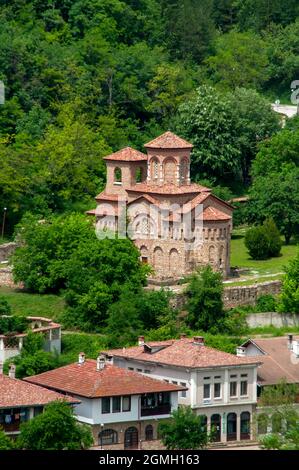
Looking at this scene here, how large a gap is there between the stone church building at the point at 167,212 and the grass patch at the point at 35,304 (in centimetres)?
525

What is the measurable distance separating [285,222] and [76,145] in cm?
1062

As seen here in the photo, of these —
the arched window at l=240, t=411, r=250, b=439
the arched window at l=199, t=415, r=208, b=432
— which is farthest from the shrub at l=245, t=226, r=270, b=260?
the arched window at l=199, t=415, r=208, b=432

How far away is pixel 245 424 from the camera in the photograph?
10219 cm

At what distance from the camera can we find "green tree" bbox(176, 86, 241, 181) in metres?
132

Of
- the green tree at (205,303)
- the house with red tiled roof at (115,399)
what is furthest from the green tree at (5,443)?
the green tree at (205,303)

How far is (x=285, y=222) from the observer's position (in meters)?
125

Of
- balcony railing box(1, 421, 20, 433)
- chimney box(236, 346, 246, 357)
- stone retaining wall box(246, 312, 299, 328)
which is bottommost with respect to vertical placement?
balcony railing box(1, 421, 20, 433)

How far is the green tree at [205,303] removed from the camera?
367 feet

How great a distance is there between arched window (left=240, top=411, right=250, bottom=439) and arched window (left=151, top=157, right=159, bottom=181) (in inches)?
750

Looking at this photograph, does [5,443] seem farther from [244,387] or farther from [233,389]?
[244,387]

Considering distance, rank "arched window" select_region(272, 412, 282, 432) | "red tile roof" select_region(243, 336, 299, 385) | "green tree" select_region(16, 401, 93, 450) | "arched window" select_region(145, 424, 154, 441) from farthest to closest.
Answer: "red tile roof" select_region(243, 336, 299, 385)
"arched window" select_region(272, 412, 282, 432)
"arched window" select_region(145, 424, 154, 441)
"green tree" select_region(16, 401, 93, 450)

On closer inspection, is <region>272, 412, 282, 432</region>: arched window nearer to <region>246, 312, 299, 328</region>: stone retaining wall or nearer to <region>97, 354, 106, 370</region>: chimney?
<region>97, 354, 106, 370</region>: chimney

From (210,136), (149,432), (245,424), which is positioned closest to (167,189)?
(210,136)

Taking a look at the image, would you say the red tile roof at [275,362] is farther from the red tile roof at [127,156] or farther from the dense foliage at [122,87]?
the dense foliage at [122,87]
